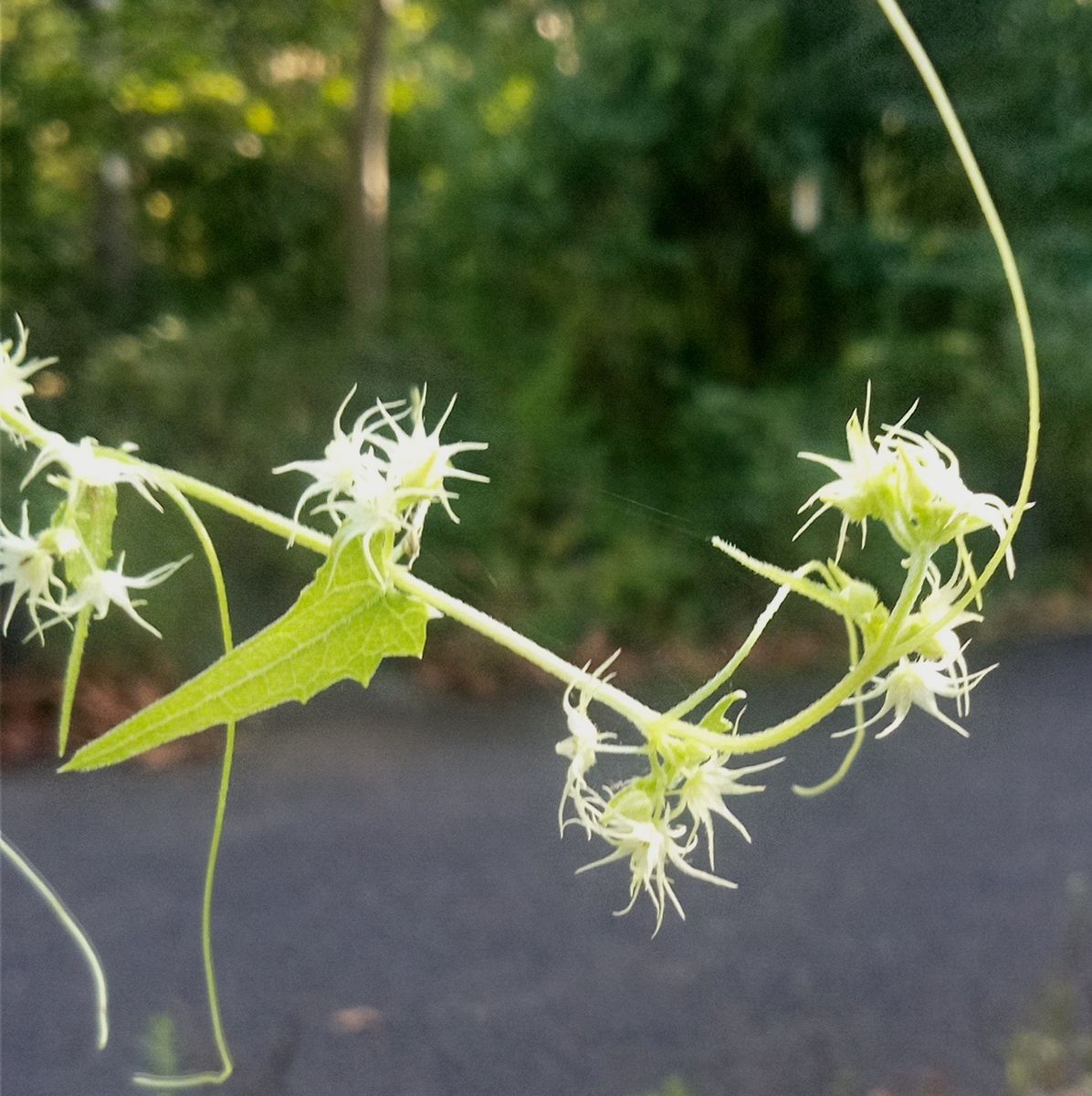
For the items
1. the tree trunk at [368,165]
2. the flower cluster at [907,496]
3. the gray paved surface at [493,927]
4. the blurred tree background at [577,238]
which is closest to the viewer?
the flower cluster at [907,496]

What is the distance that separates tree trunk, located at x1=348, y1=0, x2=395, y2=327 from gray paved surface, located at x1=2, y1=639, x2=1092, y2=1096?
800 mm

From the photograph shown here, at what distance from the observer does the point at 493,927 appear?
1088mm

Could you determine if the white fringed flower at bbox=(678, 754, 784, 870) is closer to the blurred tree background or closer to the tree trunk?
the blurred tree background

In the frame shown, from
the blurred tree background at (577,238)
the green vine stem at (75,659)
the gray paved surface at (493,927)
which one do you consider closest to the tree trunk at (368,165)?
the blurred tree background at (577,238)

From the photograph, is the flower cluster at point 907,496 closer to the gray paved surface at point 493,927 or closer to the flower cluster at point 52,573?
the flower cluster at point 52,573

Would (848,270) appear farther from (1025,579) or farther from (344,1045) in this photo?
(344,1045)

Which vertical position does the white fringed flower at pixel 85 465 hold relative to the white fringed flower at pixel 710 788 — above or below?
above

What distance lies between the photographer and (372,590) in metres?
0.17

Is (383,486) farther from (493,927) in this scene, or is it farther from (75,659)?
(493,927)

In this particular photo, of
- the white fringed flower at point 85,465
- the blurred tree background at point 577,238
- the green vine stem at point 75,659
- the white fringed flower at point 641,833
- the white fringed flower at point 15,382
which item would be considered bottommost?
the white fringed flower at point 641,833

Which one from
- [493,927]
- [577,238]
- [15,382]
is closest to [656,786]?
[15,382]

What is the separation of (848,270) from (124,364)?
3.72 feet

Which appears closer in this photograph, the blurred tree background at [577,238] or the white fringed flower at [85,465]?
the white fringed flower at [85,465]

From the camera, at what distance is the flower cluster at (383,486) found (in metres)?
0.16
